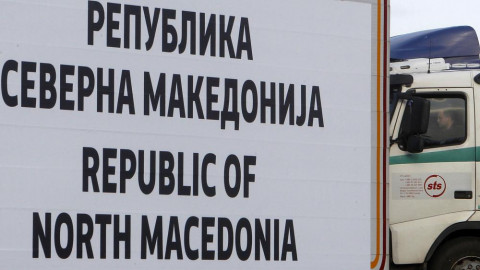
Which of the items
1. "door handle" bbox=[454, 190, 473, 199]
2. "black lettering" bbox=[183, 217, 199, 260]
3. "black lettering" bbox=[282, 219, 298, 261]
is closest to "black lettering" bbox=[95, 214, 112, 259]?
"black lettering" bbox=[183, 217, 199, 260]

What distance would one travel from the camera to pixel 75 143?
14.0ft

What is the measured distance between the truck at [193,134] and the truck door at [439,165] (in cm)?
350

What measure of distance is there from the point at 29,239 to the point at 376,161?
1.83 metres

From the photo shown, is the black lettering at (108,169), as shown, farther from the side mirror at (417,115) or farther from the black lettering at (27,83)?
the side mirror at (417,115)

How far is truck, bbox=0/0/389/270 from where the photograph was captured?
4.21 meters

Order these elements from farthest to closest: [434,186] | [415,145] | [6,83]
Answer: [434,186] → [415,145] → [6,83]

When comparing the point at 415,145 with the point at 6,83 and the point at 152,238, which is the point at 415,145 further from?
the point at 6,83

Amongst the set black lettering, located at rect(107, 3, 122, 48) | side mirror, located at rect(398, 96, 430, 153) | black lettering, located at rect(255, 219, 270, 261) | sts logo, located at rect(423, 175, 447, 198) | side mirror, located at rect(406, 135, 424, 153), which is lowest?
black lettering, located at rect(255, 219, 270, 261)

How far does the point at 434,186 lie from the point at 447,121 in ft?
1.95

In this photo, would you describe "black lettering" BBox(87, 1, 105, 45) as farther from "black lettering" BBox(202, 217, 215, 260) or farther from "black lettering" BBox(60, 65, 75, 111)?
"black lettering" BBox(202, 217, 215, 260)

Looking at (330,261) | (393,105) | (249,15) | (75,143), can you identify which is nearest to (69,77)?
(75,143)

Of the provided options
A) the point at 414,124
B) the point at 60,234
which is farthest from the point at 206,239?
the point at 414,124

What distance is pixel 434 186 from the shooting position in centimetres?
856

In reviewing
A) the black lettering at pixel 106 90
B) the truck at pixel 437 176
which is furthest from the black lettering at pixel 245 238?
the truck at pixel 437 176
